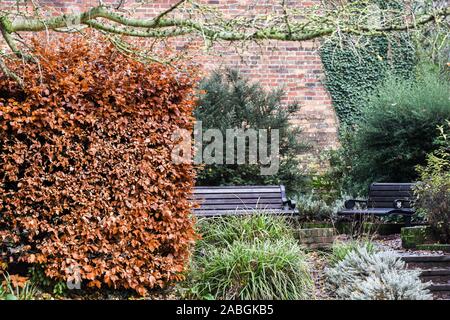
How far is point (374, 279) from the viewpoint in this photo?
5.77 metres

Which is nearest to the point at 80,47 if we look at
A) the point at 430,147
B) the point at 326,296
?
the point at 326,296

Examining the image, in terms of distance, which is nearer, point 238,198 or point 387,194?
point 238,198

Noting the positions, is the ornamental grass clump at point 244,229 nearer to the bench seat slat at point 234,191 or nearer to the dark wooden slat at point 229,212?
the dark wooden slat at point 229,212

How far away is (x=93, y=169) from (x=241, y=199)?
9.88ft

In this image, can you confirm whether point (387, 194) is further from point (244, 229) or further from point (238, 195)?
point (244, 229)

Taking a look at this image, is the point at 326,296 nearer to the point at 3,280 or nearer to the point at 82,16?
the point at 3,280

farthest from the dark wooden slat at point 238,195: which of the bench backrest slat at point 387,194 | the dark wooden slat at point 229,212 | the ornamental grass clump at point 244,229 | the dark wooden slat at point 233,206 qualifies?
the bench backrest slat at point 387,194

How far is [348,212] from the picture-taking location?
898 cm

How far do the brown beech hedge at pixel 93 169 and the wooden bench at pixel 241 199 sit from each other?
2.10m

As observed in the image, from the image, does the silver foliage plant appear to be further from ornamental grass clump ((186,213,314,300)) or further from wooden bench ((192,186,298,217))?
wooden bench ((192,186,298,217))

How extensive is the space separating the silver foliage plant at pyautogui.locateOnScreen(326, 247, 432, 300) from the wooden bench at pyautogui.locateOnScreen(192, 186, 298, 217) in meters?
1.97

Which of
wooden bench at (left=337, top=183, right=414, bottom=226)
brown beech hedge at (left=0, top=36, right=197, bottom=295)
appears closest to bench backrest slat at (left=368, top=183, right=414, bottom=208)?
wooden bench at (left=337, top=183, right=414, bottom=226)

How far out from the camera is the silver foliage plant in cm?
559

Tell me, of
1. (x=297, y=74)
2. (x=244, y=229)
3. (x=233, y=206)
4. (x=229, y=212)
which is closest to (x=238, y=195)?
(x=233, y=206)
